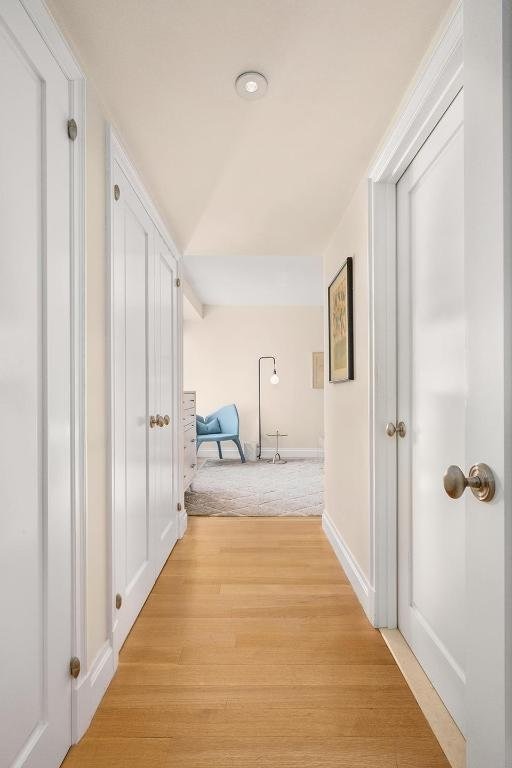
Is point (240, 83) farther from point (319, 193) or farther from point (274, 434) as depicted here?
point (274, 434)

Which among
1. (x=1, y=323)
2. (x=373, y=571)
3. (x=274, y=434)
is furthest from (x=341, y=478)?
(x=274, y=434)

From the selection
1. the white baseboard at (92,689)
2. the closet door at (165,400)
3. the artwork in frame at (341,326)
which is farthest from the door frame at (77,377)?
the artwork in frame at (341,326)

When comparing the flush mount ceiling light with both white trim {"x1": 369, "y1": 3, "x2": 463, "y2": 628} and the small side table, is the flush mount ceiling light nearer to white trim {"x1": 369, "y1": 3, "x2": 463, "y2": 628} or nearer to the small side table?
white trim {"x1": 369, "y1": 3, "x2": 463, "y2": 628}

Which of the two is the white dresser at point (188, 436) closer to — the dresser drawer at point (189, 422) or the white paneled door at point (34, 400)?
the dresser drawer at point (189, 422)

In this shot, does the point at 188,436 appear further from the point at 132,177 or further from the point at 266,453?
the point at 266,453

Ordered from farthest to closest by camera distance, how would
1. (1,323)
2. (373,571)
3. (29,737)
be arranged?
(373,571) < (29,737) < (1,323)

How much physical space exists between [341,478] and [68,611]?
5.81 feet

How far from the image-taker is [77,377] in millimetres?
1279

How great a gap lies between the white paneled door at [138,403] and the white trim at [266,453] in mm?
3682

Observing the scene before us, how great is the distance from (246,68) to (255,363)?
17.5 feet

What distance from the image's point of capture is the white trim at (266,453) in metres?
6.44

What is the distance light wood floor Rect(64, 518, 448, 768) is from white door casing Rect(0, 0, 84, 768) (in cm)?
29

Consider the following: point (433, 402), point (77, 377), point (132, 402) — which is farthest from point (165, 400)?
point (433, 402)

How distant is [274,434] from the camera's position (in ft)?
21.7
